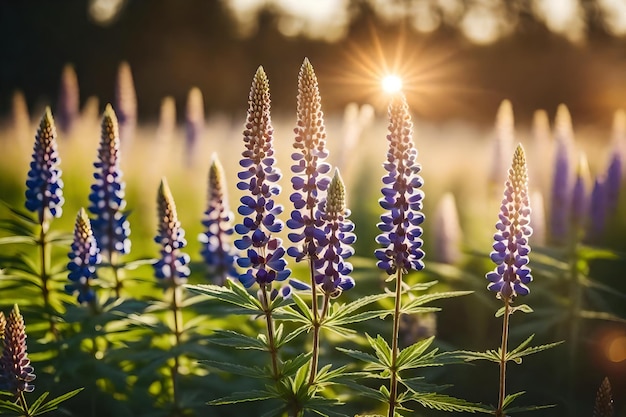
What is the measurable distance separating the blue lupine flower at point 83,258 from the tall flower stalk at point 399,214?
2.03m

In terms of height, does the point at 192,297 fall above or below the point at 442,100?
below

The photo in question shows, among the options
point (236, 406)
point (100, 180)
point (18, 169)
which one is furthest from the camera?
point (18, 169)

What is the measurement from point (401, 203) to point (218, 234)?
2333 mm

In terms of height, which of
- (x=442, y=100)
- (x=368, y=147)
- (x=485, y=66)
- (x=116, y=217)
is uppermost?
(x=485, y=66)

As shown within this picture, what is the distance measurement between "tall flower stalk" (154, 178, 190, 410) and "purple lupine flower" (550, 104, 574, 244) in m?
4.47

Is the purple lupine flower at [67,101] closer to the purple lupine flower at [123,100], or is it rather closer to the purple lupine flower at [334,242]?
the purple lupine flower at [123,100]

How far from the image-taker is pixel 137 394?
5.77 meters

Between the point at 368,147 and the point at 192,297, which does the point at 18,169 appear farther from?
the point at 192,297

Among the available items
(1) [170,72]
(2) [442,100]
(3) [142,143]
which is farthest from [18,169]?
(1) [170,72]

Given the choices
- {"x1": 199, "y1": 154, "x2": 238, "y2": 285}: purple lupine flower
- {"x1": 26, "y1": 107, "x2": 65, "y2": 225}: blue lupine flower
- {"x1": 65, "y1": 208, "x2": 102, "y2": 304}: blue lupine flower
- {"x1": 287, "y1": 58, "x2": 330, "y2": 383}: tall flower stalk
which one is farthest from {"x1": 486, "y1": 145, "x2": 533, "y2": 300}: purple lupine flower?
{"x1": 26, "y1": 107, "x2": 65, "y2": 225}: blue lupine flower

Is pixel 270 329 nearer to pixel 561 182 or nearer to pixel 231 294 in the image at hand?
pixel 231 294

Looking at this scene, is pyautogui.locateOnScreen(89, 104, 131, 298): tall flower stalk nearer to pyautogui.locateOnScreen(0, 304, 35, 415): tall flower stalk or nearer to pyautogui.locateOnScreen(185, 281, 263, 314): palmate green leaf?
pyautogui.locateOnScreen(0, 304, 35, 415): tall flower stalk

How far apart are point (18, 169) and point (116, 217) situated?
832 cm

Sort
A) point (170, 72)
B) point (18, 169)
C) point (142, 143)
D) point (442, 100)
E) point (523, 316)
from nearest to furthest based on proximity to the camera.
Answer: point (523, 316) < point (18, 169) < point (142, 143) < point (442, 100) < point (170, 72)
